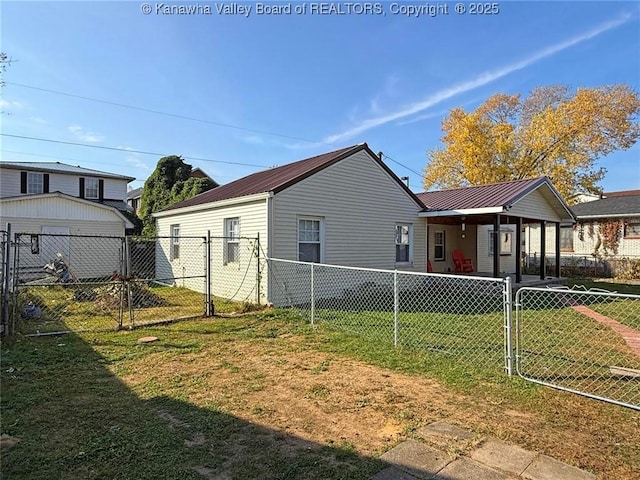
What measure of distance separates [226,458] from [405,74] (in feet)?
45.1

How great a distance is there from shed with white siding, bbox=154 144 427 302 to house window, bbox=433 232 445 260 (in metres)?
3.45

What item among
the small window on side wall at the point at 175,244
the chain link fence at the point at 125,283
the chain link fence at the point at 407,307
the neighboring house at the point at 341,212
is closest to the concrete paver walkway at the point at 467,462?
the chain link fence at the point at 407,307

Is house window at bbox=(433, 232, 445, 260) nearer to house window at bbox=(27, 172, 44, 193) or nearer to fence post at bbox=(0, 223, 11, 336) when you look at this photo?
fence post at bbox=(0, 223, 11, 336)

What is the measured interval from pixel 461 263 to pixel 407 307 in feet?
26.4

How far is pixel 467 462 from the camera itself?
280cm

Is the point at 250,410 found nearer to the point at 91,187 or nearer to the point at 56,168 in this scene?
the point at 91,187

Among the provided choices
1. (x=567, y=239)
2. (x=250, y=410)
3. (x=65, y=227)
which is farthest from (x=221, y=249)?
(x=567, y=239)

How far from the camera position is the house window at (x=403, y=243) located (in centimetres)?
1330

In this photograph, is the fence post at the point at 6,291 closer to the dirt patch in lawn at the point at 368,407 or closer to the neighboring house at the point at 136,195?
the dirt patch in lawn at the point at 368,407

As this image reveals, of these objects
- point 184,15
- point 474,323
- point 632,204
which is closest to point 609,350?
point 474,323

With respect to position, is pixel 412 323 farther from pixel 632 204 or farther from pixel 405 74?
pixel 632 204

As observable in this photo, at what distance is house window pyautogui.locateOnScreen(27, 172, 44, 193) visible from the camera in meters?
22.9

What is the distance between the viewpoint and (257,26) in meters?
9.16

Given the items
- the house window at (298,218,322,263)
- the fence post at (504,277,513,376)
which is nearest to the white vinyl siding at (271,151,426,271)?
the house window at (298,218,322,263)
